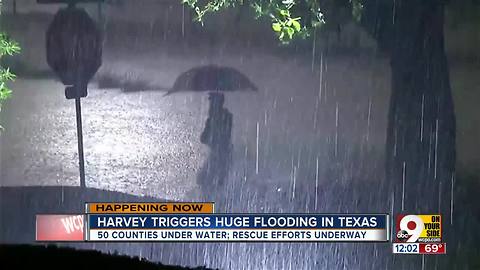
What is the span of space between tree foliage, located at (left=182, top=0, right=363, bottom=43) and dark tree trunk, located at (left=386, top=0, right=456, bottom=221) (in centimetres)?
16

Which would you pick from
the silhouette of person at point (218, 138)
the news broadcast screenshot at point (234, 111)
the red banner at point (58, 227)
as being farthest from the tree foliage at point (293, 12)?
the red banner at point (58, 227)

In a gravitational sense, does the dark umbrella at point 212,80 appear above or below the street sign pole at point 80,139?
above

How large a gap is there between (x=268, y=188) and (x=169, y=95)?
1.38 ft

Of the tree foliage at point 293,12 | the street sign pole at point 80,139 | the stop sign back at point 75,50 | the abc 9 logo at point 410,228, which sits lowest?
the abc 9 logo at point 410,228

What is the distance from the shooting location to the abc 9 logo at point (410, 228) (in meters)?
1.60

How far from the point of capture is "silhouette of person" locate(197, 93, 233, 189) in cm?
155

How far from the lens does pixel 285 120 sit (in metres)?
1.56

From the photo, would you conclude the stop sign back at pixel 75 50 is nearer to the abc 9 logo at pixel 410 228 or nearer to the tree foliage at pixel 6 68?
the tree foliage at pixel 6 68

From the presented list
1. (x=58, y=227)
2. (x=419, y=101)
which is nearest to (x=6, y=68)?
(x=58, y=227)

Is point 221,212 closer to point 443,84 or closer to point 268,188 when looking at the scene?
point 268,188

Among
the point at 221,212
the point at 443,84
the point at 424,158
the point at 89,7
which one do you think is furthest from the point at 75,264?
the point at 443,84

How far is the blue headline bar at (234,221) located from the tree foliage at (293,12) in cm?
56

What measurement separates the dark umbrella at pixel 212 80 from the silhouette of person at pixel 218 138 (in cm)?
3

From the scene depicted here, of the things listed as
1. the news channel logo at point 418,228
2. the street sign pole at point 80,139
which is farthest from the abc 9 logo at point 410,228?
the street sign pole at point 80,139
